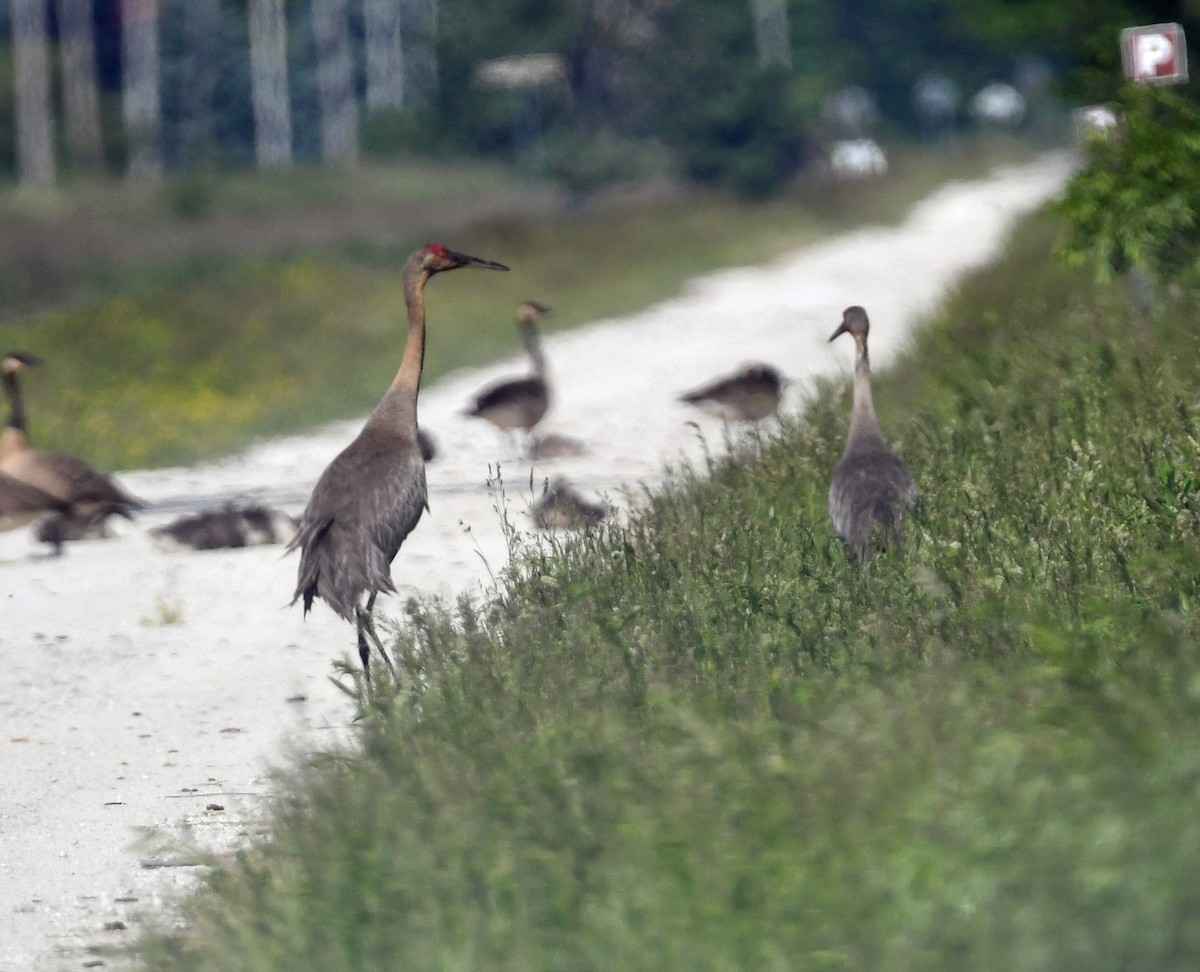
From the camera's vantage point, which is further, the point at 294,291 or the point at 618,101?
the point at 618,101

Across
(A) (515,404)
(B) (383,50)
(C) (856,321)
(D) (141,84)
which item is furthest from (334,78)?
(C) (856,321)

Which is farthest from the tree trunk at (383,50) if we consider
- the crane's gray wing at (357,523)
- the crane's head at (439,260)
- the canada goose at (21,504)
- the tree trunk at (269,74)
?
the crane's gray wing at (357,523)

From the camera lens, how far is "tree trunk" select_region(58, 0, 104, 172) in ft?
219

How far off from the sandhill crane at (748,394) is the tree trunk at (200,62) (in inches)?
2611

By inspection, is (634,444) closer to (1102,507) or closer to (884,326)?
(884,326)

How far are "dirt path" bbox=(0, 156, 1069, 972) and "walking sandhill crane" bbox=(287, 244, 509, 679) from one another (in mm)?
449

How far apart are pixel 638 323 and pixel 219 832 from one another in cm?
2049

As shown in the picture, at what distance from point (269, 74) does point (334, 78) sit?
4540 mm

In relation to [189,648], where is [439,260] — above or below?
above

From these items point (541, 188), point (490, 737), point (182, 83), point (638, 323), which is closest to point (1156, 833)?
point (490, 737)

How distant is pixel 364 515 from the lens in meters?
8.59

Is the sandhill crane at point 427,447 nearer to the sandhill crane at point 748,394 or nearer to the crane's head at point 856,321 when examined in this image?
the sandhill crane at point 748,394

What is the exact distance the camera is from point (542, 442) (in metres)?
16.3

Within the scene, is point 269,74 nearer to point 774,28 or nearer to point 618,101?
point 774,28
